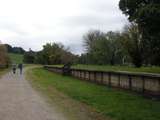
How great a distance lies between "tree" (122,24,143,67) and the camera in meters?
62.0

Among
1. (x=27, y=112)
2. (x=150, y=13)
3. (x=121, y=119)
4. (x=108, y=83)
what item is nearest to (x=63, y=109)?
(x=27, y=112)

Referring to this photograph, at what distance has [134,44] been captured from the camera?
217 ft

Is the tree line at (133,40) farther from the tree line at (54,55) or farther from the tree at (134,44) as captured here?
the tree line at (54,55)

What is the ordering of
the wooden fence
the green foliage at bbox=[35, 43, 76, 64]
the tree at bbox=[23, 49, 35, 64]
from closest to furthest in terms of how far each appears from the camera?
1. the wooden fence
2. the green foliage at bbox=[35, 43, 76, 64]
3. the tree at bbox=[23, 49, 35, 64]

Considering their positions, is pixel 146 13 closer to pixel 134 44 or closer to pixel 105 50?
pixel 134 44

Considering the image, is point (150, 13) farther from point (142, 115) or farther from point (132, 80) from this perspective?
point (142, 115)

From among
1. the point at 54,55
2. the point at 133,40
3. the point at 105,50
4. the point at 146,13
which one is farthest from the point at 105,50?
the point at 146,13

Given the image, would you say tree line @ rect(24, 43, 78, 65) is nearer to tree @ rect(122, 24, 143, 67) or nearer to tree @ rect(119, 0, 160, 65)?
tree @ rect(122, 24, 143, 67)

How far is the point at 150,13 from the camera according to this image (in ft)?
65.0

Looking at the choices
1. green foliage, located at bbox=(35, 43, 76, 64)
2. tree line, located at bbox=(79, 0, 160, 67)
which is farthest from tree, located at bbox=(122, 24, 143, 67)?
green foliage, located at bbox=(35, 43, 76, 64)

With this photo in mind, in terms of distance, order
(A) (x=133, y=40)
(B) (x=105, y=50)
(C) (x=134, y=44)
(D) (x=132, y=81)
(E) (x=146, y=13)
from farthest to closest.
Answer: (B) (x=105, y=50), (A) (x=133, y=40), (C) (x=134, y=44), (E) (x=146, y=13), (D) (x=132, y=81)

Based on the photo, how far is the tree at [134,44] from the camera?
62.0 metres

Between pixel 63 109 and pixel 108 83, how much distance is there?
11.5 meters

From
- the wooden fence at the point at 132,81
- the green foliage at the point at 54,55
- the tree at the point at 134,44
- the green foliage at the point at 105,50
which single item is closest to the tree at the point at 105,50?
the green foliage at the point at 105,50
